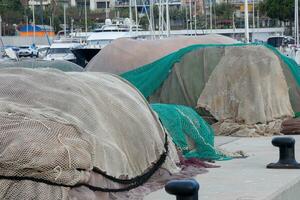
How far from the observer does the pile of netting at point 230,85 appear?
12.9 m

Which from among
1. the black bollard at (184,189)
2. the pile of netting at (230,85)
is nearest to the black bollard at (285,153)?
the black bollard at (184,189)

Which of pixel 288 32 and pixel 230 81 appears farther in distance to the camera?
pixel 288 32

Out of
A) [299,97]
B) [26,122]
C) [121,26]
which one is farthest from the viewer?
[121,26]

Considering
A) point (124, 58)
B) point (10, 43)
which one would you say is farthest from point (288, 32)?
point (124, 58)

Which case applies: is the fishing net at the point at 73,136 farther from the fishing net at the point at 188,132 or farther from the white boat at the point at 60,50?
the white boat at the point at 60,50

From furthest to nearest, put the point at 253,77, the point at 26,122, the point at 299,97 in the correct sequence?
1. the point at 299,97
2. the point at 253,77
3. the point at 26,122

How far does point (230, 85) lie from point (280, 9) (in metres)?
68.6

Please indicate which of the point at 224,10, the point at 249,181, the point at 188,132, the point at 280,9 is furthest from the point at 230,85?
the point at 224,10

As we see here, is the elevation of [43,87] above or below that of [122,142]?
above

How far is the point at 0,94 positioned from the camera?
693cm

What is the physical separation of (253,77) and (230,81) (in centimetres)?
34

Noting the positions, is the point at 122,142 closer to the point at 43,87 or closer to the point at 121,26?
the point at 43,87

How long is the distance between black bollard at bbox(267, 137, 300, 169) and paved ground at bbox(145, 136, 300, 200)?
0.37ft

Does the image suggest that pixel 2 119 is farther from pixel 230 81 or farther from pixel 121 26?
pixel 121 26
